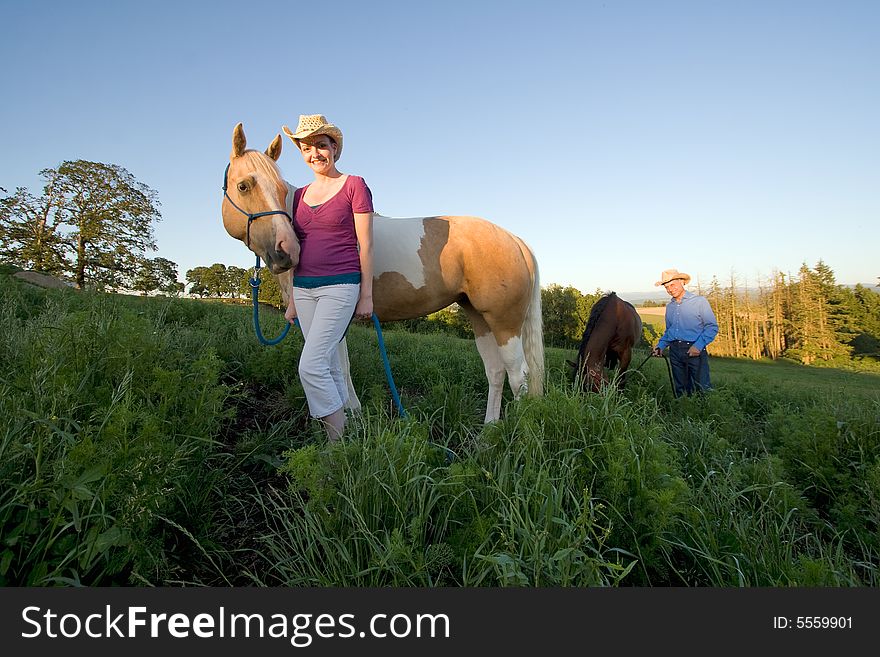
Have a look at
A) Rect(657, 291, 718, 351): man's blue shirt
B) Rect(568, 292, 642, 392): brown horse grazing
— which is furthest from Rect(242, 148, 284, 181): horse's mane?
Rect(657, 291, 718, 351): man's blue shirt

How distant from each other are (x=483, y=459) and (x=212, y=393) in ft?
4.91

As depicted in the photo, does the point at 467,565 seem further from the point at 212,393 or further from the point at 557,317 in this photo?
the point at 557,317

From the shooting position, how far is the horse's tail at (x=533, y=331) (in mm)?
4125

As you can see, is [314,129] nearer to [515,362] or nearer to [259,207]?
[259,207]

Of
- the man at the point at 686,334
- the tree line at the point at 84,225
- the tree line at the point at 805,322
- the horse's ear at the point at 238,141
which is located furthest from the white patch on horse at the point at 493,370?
the tree line at the point at 805,322

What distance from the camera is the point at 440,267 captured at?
3.55 m

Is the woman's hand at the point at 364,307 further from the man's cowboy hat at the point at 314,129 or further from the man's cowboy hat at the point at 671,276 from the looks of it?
the man's cowboy hat at the point at 671,276

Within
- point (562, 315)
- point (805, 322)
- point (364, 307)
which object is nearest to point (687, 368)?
point (364, 307)

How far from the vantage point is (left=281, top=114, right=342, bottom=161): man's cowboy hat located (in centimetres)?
259

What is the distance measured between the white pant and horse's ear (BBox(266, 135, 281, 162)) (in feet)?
3.58

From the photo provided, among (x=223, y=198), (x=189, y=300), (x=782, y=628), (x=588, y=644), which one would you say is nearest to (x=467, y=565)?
(x=588, y=644)

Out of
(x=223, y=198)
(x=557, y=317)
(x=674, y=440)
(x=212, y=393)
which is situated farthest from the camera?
(x=557, y=317)

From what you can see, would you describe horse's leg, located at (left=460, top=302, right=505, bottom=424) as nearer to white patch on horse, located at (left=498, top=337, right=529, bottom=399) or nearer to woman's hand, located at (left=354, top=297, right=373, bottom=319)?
white patch on horse, located at (left=498, top=337, right=529, bottom=399)

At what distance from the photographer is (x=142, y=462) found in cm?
168
